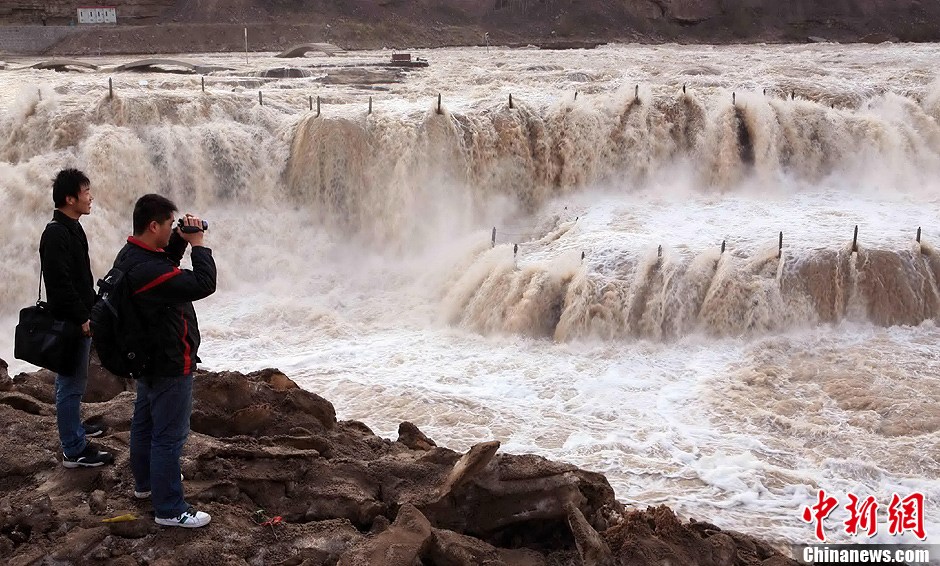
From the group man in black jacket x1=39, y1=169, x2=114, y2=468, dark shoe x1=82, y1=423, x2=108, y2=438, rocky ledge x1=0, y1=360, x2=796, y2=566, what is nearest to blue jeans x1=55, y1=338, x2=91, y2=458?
man in black jacket x1=39, y1=169, x2=114, y2=468

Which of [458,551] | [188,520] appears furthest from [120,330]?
[458,551]

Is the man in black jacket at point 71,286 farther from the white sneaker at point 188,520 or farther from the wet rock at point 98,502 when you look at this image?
the white sneaker at point 188,520

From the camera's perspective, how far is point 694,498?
272 inches

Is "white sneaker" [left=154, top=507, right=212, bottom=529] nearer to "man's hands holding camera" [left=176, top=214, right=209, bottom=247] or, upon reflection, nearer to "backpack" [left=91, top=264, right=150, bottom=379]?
"backpack" [left=91, top=264, right=150, bottom=379]

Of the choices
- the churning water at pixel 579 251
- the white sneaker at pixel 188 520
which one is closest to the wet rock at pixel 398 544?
the white sneaker at pixel 188 520

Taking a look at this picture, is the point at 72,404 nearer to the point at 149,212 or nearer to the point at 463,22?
the point at 149,212

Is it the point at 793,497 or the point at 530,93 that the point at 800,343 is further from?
the point at 530,93

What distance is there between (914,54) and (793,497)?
822 inches

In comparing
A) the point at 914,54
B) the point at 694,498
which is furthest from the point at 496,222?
the point at 914,54

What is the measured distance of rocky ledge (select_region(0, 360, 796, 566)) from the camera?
392cm

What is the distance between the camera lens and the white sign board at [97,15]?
1232 inches

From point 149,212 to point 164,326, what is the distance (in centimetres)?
45

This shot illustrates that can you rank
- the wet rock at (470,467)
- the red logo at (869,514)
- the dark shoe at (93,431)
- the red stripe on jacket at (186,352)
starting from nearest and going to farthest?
the red stripe on jacket at (186,352), the wet rock at (470,467), the dark shoe at (93,431), the red logo at (869,514)

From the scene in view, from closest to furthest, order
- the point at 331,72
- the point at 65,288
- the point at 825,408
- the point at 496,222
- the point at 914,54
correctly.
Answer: the point at 65,288
the point at 825,408
the point at 496,222
the point at 331,72
the point at 914,54
